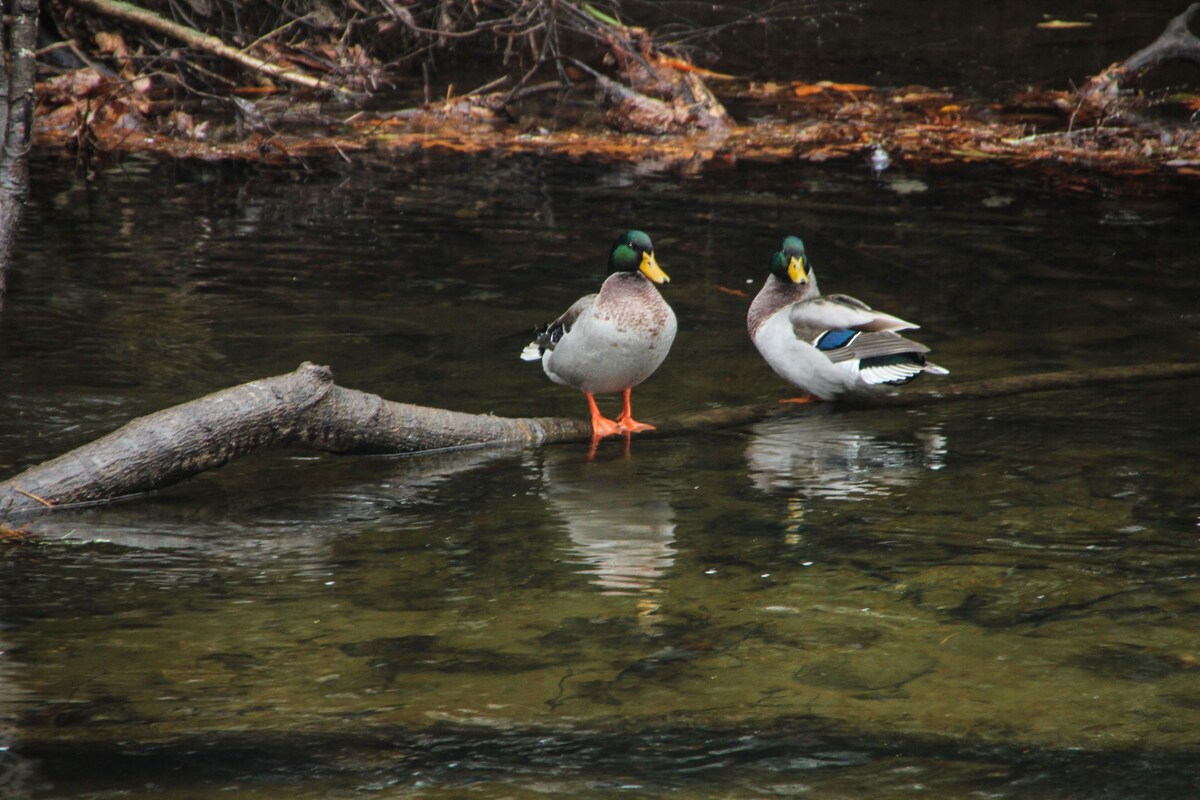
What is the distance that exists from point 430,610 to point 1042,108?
42.4 feet

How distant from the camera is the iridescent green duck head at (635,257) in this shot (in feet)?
22.7

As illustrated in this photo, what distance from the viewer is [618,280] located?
6836 millimetres

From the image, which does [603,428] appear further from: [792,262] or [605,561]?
[605,561]

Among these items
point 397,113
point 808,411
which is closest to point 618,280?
point 808,411

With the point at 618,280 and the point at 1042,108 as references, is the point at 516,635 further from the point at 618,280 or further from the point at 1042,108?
the point at 1042,108

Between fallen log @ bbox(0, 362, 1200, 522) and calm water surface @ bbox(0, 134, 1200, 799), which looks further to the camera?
fallen log @ bbox(0, 362, 1200, 522)

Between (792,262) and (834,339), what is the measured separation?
2.26ft

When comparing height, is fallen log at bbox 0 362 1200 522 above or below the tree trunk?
below

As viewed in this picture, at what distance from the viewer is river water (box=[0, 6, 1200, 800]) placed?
3.69m

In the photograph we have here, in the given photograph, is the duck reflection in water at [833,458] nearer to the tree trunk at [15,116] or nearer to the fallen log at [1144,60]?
the tree trunk at [15,116]

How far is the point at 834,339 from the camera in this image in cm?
716

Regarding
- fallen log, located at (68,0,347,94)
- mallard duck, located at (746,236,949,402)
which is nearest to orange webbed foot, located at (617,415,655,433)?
mallard duck, located at (746,236,949,402)

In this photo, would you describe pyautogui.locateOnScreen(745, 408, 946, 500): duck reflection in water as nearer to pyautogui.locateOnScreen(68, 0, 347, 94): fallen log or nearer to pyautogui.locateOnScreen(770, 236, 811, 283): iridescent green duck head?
pyautogui.locateOnScreen(770, 236, 811, 283): iridescent green duck head

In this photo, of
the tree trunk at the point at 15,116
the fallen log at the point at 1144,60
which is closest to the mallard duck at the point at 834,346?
the tree trunk at the point at 15,116
